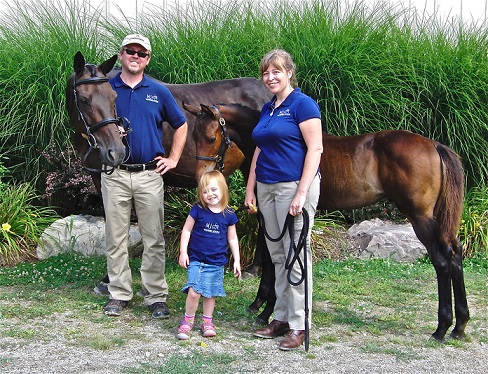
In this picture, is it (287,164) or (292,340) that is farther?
(292,340)

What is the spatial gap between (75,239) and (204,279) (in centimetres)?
296

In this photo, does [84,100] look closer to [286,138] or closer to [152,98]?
[152,98]

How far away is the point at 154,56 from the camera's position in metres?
7.44

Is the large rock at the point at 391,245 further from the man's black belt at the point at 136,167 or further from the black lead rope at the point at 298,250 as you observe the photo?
the man's black belt at the point at 136,167

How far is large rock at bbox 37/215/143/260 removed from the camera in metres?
6.61

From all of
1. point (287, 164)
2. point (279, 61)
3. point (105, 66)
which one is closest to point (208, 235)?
point (287, 164)

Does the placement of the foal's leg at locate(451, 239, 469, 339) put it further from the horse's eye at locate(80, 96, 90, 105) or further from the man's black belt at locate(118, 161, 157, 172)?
the horse's eye at locate(80, 96, 90, 105)

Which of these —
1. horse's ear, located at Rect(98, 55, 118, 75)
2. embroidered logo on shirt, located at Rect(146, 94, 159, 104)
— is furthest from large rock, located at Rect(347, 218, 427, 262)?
horse's ear, located at Rect(98, 55, 118, 75)

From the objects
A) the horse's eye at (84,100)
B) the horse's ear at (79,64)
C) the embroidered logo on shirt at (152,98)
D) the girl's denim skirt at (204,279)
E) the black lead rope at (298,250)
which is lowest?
the girl's denim skirt at (204,279)

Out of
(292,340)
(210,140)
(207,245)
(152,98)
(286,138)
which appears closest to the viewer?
(286,138)

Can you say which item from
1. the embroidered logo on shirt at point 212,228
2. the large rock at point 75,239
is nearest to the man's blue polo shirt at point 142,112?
the embroidered logo on shirt at point 212,228

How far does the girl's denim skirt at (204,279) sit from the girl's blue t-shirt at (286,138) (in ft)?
2.42

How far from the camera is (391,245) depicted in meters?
6.70

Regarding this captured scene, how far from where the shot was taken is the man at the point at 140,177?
4.42 m
